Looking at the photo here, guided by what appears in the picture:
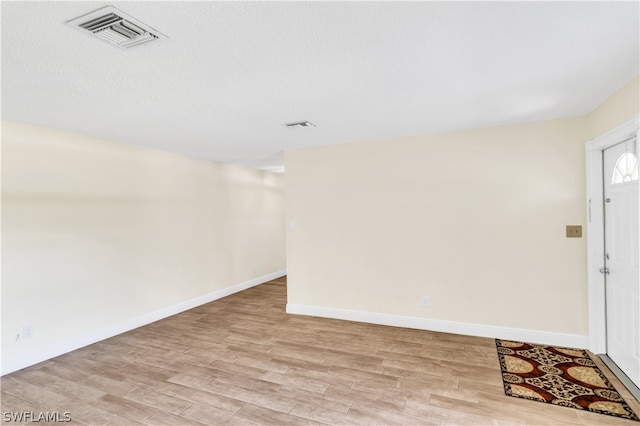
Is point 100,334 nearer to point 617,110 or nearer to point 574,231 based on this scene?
point 574,231

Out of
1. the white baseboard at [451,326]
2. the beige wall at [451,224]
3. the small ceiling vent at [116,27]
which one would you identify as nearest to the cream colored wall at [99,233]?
the beige wall at [451,224]

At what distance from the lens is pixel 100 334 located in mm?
3725

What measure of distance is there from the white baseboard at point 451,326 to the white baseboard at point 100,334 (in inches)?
62.7

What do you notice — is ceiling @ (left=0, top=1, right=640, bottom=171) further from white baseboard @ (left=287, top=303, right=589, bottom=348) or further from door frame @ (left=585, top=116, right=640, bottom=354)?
white baseboard @ (left=287, top=303, right=589, bottom=348)

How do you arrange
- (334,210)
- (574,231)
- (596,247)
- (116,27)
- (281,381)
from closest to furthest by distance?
(116,27) < (281,381) < (596,247) < (574,231) < (334,210)

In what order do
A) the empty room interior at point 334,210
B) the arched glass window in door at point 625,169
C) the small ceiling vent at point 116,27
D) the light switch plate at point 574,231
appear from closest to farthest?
the small ceiling vent at point 116,27 < the empty room interior at point 334,210 < the arched glass window in door at point 625,169 < the light switch plate at point 574,231

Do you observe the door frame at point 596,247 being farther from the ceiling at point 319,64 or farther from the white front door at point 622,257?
the ceiling at point 319,64

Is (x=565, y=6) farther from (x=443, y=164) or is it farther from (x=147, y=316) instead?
(x=147, y=316)

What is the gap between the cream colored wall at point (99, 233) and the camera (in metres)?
3.10

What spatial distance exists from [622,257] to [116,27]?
13.5 ft

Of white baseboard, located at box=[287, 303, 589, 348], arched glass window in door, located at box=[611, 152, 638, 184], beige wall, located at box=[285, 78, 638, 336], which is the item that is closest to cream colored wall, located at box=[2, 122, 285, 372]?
beige wall, located at box=[285, 78, 638, 336]

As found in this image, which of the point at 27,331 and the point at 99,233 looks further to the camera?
the point at 99,233

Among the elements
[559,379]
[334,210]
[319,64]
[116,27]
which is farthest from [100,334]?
[559,379]

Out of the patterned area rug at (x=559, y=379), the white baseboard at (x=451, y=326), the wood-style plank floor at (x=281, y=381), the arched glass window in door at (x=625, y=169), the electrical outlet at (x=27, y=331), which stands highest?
the arched glass window in door at (x=625, y=169)
